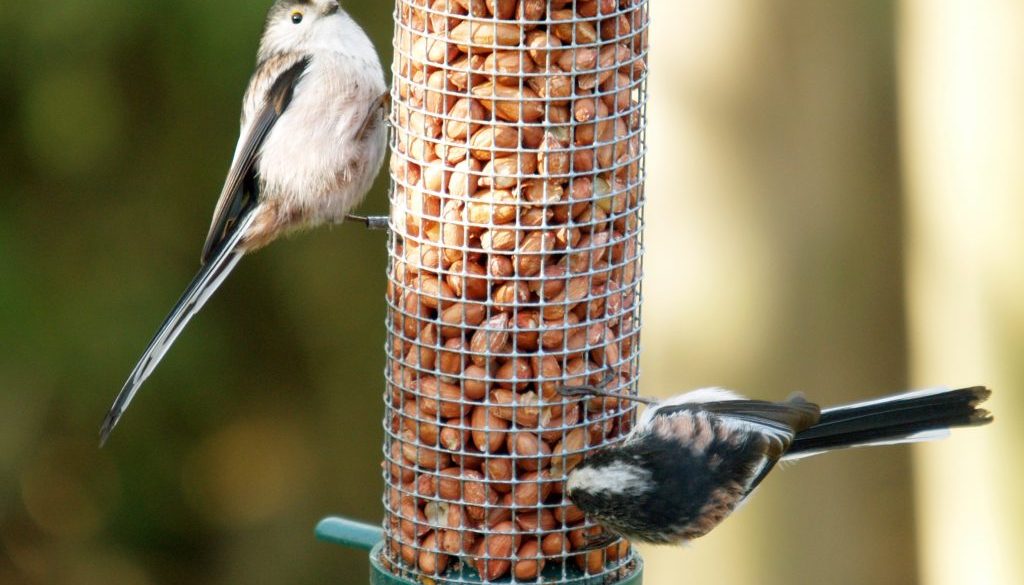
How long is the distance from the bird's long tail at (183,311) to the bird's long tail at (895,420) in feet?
5.17

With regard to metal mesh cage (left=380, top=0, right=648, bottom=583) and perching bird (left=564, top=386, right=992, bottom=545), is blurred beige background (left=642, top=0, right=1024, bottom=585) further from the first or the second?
metal mesh cage (left=380, top=0, right=648, bottom=583)

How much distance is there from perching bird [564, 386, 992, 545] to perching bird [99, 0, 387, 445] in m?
1.02

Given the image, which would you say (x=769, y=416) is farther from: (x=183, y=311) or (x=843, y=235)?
(x=183, y=311)

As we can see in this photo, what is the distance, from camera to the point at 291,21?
3775mm

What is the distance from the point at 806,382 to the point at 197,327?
89.9 inches

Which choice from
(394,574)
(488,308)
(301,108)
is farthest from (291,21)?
(394,574)

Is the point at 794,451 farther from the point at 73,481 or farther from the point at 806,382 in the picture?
the point at 73,481

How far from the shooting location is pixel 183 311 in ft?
11.8

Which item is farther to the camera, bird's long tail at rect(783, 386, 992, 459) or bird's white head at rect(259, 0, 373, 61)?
bird's white head at rect(259, 0, 373, 61)

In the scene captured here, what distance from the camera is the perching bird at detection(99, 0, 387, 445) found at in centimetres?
366

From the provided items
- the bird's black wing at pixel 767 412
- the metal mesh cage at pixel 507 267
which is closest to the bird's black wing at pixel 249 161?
the metal mesh cage at pixel 507 267

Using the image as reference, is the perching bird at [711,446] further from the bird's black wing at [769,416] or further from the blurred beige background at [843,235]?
the blurred beige background at [843,235]

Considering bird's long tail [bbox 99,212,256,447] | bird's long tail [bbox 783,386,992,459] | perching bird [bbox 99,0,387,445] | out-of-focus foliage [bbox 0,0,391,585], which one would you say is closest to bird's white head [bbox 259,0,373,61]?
perching bird [bbox 99,0,387,445]

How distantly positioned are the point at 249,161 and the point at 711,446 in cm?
147
